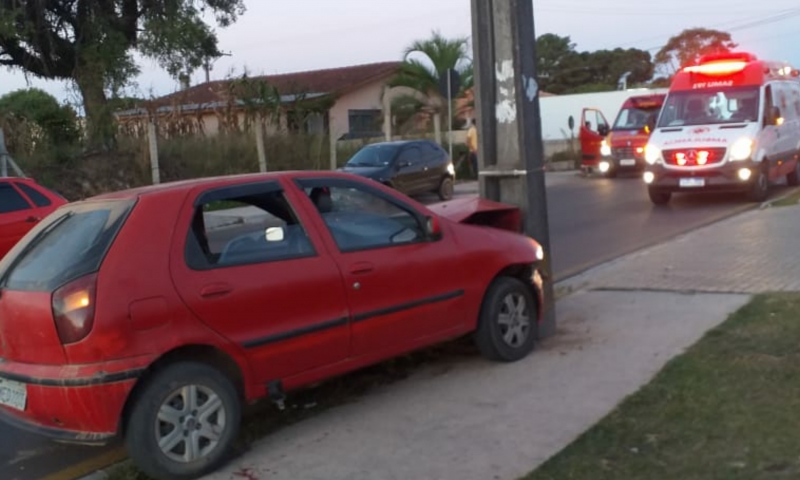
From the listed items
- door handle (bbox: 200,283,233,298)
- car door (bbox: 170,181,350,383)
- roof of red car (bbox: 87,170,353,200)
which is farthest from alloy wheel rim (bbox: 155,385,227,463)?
roof of red car (bbox: 87,170,353,200)

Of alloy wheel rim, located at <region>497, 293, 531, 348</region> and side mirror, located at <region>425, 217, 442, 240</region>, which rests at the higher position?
side mirror, located at <region>425, 217, 442, 240</region>

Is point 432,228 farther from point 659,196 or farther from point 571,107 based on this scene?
point 571,107

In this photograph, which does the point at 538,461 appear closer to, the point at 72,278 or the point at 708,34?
the point at 72,278

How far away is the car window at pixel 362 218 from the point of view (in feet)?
20.7

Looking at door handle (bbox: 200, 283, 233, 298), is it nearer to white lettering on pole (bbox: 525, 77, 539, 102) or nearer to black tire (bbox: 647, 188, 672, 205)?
white lettering on pole (bbox: 525, 77, 539, 102)

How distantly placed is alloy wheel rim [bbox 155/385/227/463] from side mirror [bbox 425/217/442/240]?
194 cm

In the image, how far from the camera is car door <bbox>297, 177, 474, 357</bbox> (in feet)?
20.4

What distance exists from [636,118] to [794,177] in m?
7.07

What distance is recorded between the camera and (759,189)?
18016mm

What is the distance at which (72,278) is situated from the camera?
524 centimetres

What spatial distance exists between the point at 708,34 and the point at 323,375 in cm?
6207

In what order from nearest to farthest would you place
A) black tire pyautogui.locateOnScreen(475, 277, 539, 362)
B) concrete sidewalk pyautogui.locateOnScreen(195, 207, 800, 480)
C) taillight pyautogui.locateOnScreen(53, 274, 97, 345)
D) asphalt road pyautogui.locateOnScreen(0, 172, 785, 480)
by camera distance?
taillight pyautogui.locateOnScreen(53, 274, 97, 345) < concrete sidewalk pyautogui.locateOnScreen(195, 207, 800, 480) < asphalt road pyautogui.locateOnScreen(0, 172, 785, 480) < black tire pyautogui.locateOnScreen(475, 277, 539, 362)

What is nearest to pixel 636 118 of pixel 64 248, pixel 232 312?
pixel 232 312

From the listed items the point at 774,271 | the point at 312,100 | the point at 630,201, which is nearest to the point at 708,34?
the point at 312,100
